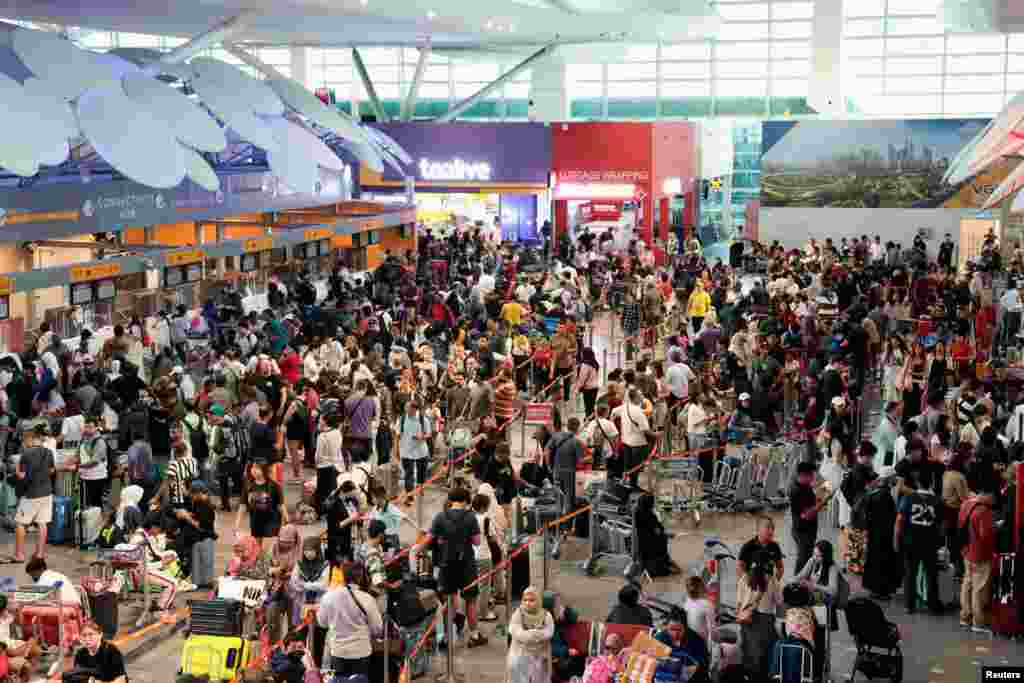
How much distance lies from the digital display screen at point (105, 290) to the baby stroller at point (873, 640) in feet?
49.6

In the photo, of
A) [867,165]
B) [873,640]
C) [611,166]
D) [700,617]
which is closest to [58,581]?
[700,617]

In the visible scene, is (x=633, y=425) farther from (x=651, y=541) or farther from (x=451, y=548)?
(x=451, y=548)

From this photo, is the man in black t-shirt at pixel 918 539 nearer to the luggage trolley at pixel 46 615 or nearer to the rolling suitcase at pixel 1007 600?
the rolling suitcase at pixel 1007 600

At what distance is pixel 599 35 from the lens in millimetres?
43688

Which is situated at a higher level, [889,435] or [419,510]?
[889,435]

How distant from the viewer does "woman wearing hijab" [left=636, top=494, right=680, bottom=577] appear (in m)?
13.8

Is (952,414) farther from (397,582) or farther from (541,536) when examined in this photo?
(397,582)

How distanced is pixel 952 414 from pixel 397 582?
9310 mm

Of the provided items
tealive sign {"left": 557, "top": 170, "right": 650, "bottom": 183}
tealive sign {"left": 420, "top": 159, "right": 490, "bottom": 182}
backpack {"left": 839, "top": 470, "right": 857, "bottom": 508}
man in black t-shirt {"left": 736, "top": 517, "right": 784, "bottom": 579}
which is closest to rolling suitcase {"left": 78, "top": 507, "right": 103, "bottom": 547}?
man in black t-shirt {"left": 736, "top": 517, "right": 784, "bottom": 579}

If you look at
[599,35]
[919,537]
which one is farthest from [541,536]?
[599,35]

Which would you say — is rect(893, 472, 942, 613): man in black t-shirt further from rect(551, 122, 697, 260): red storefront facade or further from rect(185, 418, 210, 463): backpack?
rect(551, 122, 697, 260): red storefront facade

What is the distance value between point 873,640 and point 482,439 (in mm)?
5219

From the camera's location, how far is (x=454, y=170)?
142 ft

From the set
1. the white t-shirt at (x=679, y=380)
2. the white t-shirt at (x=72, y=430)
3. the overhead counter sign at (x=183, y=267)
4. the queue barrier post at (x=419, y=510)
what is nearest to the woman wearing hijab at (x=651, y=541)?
the queue barrier post at (x=419, y=510)
